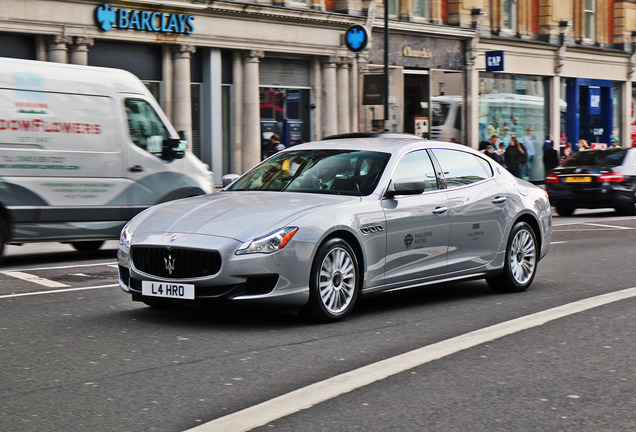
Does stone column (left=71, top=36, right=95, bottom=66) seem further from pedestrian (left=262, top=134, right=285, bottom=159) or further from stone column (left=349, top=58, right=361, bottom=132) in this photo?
stone column (left=349, top=58, right=361, bottom=132)

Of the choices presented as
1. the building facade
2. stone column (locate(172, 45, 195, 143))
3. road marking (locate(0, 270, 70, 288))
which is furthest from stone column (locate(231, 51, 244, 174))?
road marking (locate(0, 270, 70, 288))

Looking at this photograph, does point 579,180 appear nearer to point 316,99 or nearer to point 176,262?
point 316,99

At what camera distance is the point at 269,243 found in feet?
24.6

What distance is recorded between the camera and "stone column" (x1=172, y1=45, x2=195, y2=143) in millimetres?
26219

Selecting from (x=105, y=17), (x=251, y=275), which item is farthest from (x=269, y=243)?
(x=105, y=17)

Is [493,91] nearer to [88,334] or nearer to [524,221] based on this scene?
[524,221]

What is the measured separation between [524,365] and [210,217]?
8.76ft

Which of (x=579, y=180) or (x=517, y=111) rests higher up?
(x=517, y=111)

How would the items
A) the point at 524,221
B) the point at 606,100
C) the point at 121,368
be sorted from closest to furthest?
1. the point at 121,368
2. the point at 524,221
3. the point at 606,100

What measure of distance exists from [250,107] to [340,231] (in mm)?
20405

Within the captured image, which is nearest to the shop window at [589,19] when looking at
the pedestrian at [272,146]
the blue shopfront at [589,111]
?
the blue shopfront at [589,111]

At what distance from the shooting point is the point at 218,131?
27.4 metres

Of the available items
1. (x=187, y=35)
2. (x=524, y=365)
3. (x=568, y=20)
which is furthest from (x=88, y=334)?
(x=568, y=20)

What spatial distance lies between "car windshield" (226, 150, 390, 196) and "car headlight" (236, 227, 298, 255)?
1020mm
